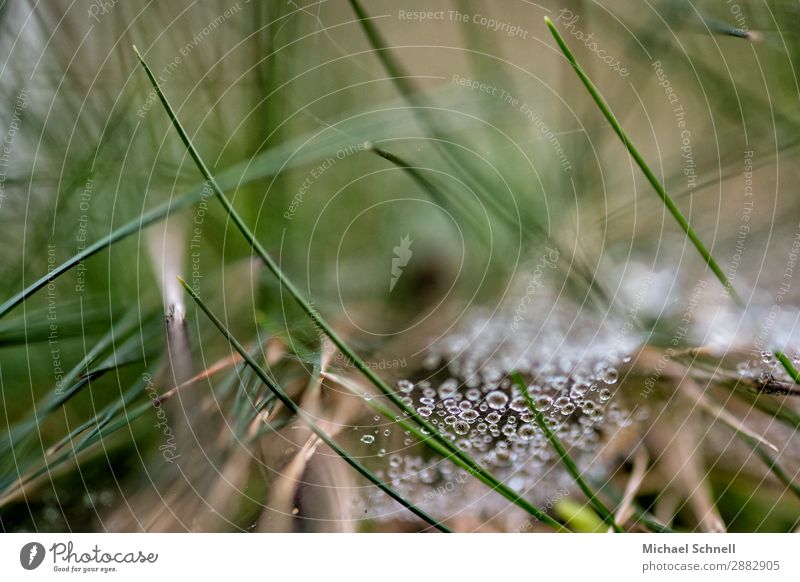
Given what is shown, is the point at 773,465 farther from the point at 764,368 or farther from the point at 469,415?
the point at 469,415

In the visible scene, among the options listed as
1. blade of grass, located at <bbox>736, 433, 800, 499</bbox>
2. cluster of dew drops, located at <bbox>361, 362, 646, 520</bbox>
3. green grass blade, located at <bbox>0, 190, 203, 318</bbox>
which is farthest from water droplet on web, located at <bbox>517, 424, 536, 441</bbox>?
green grass blade, located at <bbox>0, 190, 203, 318</bbox>

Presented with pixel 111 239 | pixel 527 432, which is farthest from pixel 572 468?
pixel 111 239

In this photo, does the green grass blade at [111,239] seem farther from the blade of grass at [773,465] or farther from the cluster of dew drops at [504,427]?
the blade of grass at [773,465]

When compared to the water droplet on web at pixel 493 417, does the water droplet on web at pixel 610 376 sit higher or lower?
higher

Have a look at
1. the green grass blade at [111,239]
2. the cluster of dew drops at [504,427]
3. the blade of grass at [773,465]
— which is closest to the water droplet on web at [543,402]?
the cluster of dew drops at [504,427]
